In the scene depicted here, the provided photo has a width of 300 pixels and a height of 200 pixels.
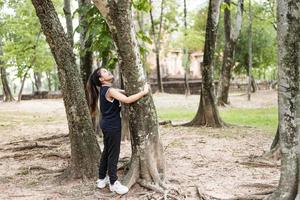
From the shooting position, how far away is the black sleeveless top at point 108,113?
6.47m

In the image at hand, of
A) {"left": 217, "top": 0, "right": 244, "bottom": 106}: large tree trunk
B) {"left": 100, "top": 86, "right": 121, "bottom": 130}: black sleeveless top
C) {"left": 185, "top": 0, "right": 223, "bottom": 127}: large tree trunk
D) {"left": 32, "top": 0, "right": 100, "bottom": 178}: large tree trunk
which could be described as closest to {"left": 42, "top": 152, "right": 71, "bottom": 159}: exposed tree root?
{"left": 32, "top": 0, "right": 100, "bottom": 178}: large tree trunk

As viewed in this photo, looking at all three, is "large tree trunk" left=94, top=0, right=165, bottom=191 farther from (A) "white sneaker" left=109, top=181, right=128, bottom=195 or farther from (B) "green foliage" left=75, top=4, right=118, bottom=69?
(B) "green foliage" left=75, top=4, right=118, bottom=69

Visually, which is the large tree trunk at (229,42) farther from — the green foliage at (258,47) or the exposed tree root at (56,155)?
the green foliage at (258,47)

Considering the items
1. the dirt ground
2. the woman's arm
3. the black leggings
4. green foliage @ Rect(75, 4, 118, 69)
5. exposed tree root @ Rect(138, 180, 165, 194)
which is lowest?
the dirt ground

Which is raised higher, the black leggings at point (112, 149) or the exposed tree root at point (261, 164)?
the black leggings at point (112, 149)

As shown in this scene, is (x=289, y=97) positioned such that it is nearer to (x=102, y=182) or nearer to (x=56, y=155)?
(x=102, y=182)

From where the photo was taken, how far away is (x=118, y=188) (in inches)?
255

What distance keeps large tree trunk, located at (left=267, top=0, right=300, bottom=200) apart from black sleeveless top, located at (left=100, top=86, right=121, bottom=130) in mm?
2283

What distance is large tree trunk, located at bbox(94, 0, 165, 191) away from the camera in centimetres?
667

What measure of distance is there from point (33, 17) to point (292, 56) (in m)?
24.5

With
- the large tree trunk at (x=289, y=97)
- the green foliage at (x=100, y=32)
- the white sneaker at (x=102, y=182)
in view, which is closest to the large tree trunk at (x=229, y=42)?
the green foliage at (x=100, y=32)

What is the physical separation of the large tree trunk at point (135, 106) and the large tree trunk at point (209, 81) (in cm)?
729

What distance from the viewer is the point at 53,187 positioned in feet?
24.0

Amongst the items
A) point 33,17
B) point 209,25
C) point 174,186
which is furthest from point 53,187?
point 33,17
